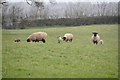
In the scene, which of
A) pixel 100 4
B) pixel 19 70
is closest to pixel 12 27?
pixel 19 70

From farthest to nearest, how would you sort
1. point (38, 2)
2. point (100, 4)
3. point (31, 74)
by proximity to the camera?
1. point (100, 4)
2. point (38, 2)
3. point (31, 74)

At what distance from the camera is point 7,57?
1250cm

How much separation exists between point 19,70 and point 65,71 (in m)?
1.52

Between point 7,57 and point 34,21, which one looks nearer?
point 7,57

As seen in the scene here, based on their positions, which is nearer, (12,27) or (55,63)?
(55,63)

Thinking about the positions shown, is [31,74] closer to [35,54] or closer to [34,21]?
[35,54]

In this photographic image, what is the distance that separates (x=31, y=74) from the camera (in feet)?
30.7

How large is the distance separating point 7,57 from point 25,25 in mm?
29021

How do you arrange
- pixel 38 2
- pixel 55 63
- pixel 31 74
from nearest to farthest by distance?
pixel 31 74, pixel 55 63, pixel 38 2

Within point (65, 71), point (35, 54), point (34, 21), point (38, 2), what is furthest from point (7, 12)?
point (65, 71)

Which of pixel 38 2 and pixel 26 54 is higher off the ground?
pixel 38 2

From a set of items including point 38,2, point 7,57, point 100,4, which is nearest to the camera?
point 7,57

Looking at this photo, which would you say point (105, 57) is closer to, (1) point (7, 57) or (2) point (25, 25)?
(1) point (7, 57)

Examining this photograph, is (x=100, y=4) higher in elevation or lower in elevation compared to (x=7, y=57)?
higher
